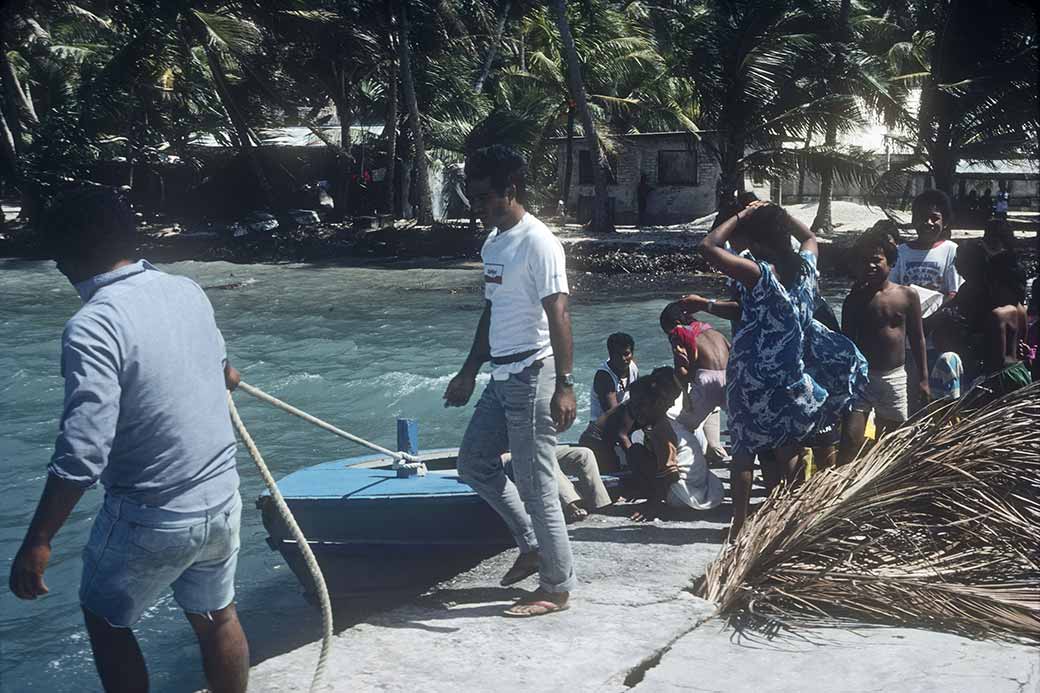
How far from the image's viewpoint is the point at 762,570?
194 inches

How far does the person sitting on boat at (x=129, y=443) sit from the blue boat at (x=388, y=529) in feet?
7.94

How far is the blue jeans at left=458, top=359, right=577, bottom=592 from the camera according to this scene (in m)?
4.59

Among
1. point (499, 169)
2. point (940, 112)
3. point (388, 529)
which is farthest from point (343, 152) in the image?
point (499, 169)

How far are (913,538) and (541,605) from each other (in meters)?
1.68

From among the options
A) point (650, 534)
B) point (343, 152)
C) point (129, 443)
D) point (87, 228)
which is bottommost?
point (650, 534)

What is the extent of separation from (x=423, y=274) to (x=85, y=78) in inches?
634

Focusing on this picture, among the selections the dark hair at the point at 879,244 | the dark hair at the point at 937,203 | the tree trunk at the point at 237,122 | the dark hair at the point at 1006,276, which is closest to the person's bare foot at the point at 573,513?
the dark hair at the point at 879,244

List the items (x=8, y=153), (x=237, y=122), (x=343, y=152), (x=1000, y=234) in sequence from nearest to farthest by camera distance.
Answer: (x=1000, y=234) → (x=237, y=122) → (x=343, y=152) → (x=8, y=153)

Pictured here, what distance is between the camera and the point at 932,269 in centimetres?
702

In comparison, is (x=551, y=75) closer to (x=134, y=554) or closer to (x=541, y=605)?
(x=541, y=605)

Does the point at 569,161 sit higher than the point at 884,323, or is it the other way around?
the point at 569,161

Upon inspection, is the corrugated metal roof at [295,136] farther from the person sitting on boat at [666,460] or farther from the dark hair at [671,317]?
the person sitting on boat at [666,460]

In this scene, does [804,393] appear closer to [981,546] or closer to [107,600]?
[981,546]

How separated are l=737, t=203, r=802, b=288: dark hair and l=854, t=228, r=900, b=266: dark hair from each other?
75 centimetres
